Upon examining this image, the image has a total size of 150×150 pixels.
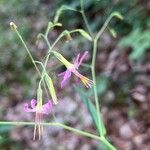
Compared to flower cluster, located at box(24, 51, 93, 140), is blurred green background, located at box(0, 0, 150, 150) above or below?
below

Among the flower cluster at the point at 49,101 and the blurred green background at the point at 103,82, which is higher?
the flower cluster at the point at 49,101

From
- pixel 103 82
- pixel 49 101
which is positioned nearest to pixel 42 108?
pixel 49 101

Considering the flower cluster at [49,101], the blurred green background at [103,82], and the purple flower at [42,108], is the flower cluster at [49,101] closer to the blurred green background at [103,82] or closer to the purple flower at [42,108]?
the purple flower at [42,108]

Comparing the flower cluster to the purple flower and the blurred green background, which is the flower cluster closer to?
the purple flower

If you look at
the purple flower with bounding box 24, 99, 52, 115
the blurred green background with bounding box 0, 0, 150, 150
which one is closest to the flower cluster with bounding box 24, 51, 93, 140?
the purple flower with bounding box 24, 99, 52, 115

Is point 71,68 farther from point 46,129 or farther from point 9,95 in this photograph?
point 9,95

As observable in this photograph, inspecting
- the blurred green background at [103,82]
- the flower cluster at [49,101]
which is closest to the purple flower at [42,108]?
the flower cluster at [49,101]

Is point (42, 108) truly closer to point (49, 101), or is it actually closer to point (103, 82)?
point (49, 101)

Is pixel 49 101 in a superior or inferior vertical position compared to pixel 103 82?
superior

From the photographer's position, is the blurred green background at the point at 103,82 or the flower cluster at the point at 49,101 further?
the blurred green background at the point at 103,82

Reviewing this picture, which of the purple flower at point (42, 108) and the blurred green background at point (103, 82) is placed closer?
the purple flower at point (42, 108)
